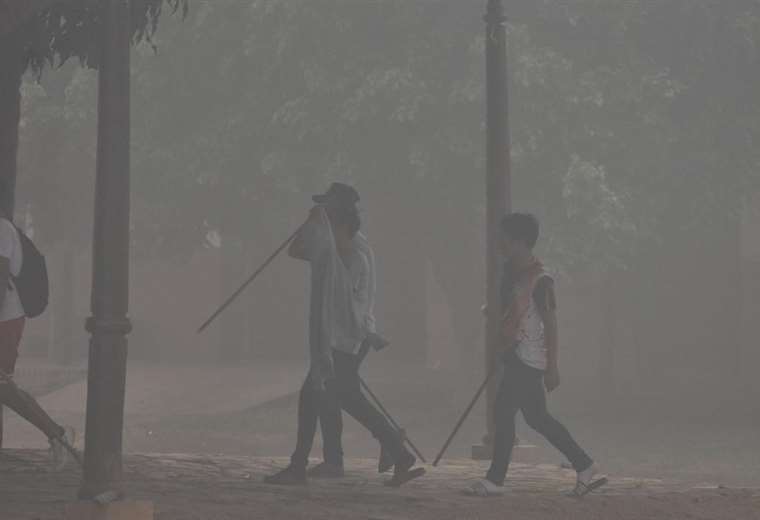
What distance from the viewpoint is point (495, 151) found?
12.5 m

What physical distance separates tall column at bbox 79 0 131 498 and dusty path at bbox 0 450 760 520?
568 millimetres

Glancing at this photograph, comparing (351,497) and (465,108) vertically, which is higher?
(465,108)

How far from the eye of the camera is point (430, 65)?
895 inches

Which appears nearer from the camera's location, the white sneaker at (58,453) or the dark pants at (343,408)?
the dark pants at (343,408)

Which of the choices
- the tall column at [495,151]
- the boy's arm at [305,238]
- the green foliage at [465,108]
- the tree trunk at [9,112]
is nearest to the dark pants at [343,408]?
the boy's arm at [305,238]

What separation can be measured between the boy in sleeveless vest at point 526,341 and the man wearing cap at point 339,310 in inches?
34.3

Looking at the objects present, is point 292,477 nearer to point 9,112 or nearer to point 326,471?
point 326,471

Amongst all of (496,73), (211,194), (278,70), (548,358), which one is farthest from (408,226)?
(548,358)

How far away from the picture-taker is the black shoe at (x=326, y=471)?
10.7 m

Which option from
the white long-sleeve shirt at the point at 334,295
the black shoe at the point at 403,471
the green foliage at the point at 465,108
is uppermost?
the green foliage at the point at 465,108

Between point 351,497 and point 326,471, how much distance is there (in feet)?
3.66

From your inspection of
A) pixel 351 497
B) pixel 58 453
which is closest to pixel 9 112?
pixel 58 453

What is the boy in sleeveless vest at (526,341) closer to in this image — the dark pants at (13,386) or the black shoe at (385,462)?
the black shoe at (385,462)

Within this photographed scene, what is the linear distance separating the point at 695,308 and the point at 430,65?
10.9 meters
